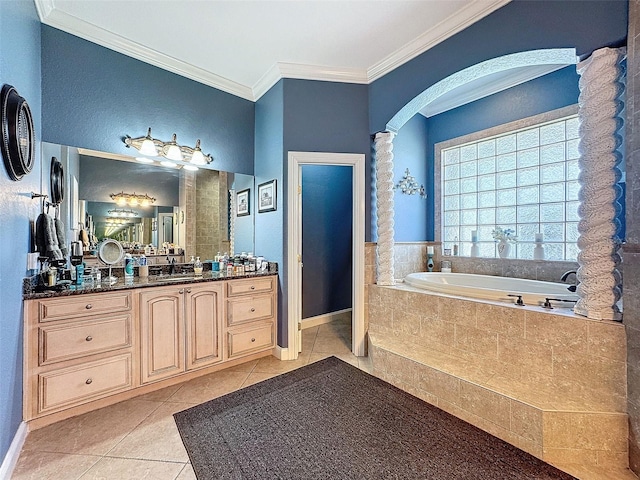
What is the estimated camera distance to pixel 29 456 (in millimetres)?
1514

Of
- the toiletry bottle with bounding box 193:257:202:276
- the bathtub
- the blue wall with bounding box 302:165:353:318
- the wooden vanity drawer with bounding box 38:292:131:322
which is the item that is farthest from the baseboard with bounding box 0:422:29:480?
the bathtub

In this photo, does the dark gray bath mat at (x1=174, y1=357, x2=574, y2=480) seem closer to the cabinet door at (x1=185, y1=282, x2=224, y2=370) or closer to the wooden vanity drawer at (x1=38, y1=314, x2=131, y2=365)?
the cabinet door at (x1=185, y1=282, x2=224, y2=370)

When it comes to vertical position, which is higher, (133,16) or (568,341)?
(133,16)

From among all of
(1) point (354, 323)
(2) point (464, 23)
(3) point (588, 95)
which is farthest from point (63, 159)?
(3) point (588, 95)

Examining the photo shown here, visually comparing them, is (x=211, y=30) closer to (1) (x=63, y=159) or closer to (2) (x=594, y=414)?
(1) (x=63, y=159)

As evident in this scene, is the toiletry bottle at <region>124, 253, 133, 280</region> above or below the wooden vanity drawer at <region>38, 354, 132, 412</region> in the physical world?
above

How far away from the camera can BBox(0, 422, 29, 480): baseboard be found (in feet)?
4.38

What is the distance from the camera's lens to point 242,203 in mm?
3189

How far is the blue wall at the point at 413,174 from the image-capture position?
3562 millimetres

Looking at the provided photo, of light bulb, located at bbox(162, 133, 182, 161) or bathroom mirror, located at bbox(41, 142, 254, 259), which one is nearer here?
bathroom mirror, located at bbox(41, 142, 254, 259)

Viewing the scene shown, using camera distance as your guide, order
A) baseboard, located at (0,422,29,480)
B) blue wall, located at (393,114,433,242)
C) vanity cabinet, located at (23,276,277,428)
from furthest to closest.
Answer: blue wall, located at (393,114,433,242), vanity cabinet, located at (23,276,277,428), baseboard, located at (0,422,29,480)

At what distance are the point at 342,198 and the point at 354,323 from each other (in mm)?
1976

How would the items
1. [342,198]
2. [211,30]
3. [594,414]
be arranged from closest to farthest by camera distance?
[594,414], [211,30], [342,198]

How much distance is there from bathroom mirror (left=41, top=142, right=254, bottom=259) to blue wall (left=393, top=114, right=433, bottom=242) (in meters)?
1.82
